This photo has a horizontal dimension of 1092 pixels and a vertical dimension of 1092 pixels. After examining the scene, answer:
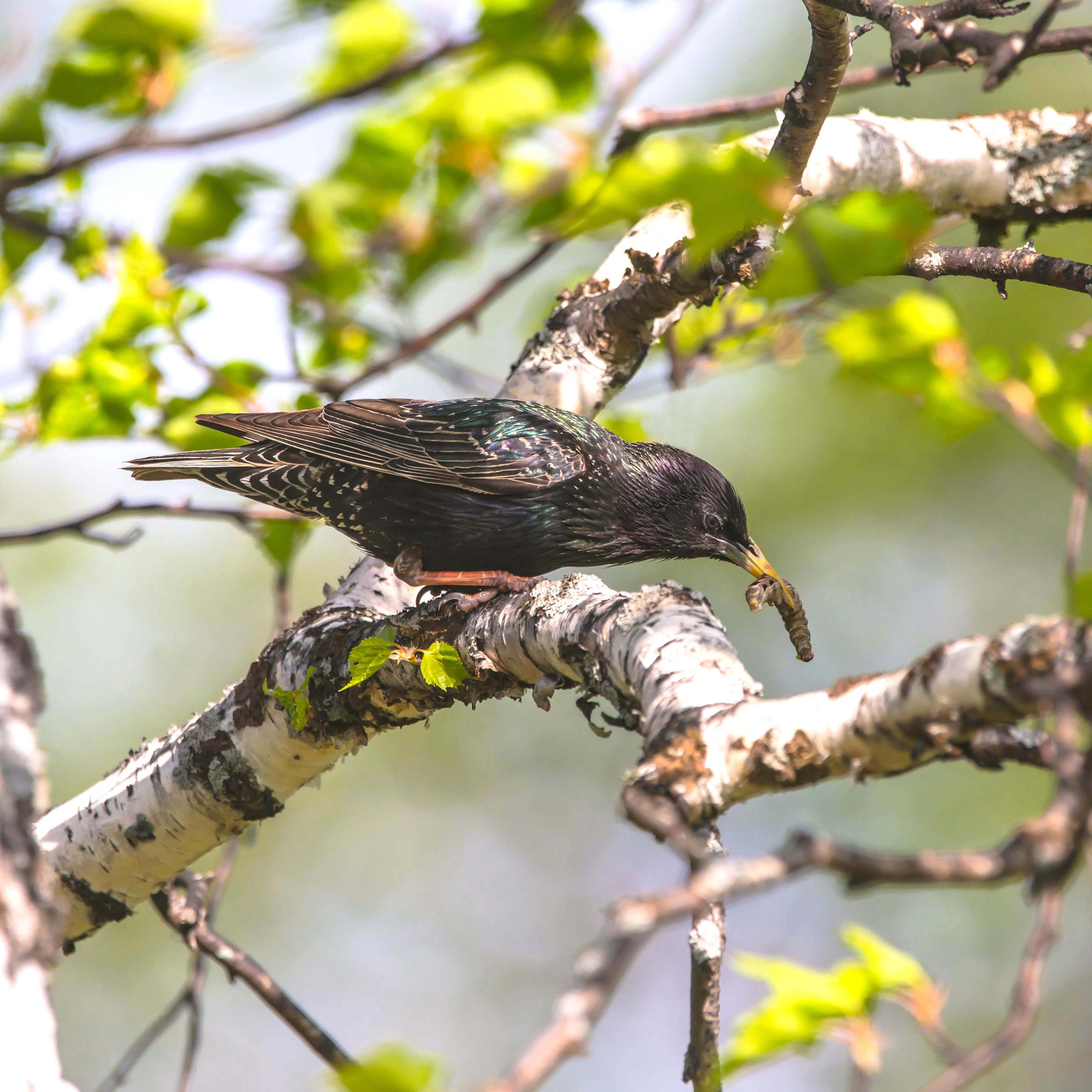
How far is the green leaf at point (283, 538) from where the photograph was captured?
4.20m

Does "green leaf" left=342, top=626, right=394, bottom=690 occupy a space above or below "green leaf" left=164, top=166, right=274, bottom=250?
below

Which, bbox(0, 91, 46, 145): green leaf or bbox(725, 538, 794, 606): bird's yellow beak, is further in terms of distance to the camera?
bbox(725, 538, 794, 606): bird's yellow beak

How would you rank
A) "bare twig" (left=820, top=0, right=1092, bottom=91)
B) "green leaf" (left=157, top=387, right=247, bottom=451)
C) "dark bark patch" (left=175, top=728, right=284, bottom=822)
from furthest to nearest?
1. "green leaf" (left=157, top=387, right=247, bottom=451)
2. "dark bark patch" (left=175, top=728, right=284, bottom=822)
3. "bare twig" (left=820, top=0, right=1092, bottom=91)

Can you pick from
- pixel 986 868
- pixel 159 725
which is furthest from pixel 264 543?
Answer: pixel 159 725

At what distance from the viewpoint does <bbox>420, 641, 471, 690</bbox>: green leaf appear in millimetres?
2938

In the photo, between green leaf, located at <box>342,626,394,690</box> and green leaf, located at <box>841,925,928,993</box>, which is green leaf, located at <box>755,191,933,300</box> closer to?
green leaf, located at <box>841,925,928,993</box>

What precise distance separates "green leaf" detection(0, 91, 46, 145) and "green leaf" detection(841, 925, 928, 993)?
13.0ft

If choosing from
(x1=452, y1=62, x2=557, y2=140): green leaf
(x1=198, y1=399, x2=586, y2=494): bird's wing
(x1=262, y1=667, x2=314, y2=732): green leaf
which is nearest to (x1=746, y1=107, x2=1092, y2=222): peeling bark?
(x1=452, y1=62, x2=557, y2=140): green leaf

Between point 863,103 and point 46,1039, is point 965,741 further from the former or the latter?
point 863,103

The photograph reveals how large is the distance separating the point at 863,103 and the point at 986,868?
34.9 feet

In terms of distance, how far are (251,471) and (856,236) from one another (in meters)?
3.12

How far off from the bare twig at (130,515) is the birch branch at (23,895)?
7.72 ft

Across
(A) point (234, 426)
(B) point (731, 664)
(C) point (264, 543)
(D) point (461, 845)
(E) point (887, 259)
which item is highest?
(E) point (887, 259)

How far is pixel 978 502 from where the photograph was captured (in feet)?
33.9
